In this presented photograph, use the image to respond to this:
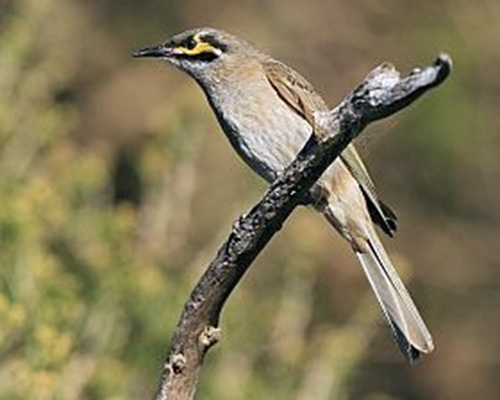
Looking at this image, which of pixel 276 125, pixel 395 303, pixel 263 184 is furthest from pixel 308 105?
pixel 263 184

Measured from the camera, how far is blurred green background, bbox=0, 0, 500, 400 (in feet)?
14.7

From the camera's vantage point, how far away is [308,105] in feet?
12.4

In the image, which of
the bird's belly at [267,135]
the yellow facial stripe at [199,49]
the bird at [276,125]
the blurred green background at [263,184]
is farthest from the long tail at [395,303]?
the blurred green background at [263,184]

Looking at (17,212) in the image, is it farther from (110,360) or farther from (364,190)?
(364,190)

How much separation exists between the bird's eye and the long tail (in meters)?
0.50

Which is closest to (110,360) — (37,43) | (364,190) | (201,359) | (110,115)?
(364,190)

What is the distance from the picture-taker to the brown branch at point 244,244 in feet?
8.64

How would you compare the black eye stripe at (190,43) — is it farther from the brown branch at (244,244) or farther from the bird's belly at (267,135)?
the brown branch at (244,244)

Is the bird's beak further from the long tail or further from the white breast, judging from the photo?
the long tail

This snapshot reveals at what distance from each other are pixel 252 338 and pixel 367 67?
2563mm

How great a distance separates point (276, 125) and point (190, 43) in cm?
24

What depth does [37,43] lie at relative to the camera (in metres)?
5.58

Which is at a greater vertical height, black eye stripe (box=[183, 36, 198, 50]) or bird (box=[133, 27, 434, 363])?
black eye stripe (box=[183, 36, 198, 50])

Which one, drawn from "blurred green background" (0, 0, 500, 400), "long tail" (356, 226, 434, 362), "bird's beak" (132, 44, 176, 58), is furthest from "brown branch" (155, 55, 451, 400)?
"blurred green background" (0, 0, 500, 400)
